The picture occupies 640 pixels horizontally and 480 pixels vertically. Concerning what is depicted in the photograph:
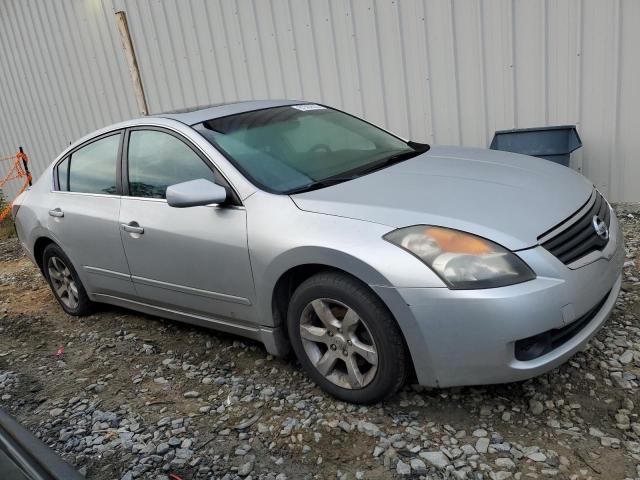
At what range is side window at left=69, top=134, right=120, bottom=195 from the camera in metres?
3.91

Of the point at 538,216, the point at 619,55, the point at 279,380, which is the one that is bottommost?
the point at 279,380

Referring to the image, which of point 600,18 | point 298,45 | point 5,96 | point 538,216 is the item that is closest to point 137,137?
point 538,216

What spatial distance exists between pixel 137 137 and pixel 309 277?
172 centimetres

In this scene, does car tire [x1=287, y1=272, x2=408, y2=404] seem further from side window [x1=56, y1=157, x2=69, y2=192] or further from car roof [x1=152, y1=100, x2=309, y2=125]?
side window [x1=56, y1=157, x2=69, y2=192]

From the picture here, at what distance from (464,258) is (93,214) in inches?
104

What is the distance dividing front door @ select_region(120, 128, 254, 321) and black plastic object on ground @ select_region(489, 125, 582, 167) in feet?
9.60

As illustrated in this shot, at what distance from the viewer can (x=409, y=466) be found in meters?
2.38

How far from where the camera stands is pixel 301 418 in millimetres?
2816

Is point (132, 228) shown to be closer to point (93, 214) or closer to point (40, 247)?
point (93, 214)

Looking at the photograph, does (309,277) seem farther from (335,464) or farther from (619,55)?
(619,55)

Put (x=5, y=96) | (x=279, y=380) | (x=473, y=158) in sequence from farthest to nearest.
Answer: (x=5, y=96)
(x=473, y=158)
(x=279, y=380)

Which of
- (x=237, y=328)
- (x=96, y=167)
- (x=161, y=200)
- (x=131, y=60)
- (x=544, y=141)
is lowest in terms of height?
(x=237, y=328)

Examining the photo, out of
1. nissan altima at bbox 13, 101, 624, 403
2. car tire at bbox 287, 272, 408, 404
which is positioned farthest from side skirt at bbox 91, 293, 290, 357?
car tire at bbox 287, 272, 408, 404

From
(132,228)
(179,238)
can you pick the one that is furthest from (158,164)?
(179,238)
